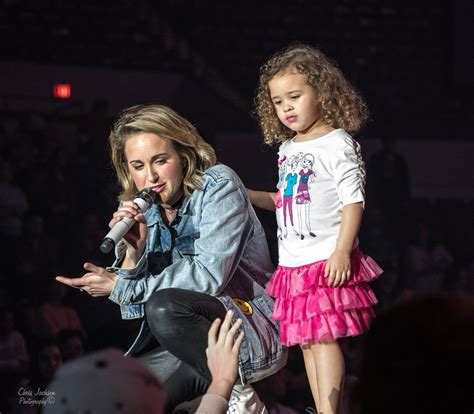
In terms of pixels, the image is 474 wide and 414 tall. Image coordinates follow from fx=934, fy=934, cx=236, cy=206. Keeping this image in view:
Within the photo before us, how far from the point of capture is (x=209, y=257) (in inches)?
104

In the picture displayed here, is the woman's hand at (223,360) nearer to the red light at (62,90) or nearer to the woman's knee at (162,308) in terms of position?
the woman's knee at (162,308)

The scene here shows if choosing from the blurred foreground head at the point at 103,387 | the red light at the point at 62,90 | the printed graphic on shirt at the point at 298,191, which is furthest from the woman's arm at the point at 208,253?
the red light at the point at 62,90

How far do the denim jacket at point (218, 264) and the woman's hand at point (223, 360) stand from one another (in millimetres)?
549

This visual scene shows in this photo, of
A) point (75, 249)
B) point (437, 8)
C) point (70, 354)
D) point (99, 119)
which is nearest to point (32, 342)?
point (70, 354)

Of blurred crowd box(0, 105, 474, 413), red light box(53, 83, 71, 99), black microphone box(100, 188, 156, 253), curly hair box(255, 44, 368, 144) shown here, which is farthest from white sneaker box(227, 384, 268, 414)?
red light box(53, 83, 71, 99)

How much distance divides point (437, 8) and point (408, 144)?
1274 millimetres

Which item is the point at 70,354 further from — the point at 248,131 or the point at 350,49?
the point at 350,49

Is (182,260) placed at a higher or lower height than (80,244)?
higher

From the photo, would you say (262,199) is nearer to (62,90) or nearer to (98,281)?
(98,281)

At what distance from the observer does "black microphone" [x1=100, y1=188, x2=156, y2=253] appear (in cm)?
232

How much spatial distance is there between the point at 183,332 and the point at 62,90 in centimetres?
458

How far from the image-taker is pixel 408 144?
7277 millimetres

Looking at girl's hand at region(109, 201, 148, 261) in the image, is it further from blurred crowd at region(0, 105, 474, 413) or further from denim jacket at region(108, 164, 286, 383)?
blurred crowd at region(0, 105, 474, 413)

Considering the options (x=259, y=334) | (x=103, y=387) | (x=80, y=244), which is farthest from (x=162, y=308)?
(x=80, y=244)
